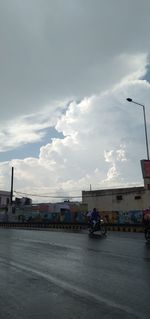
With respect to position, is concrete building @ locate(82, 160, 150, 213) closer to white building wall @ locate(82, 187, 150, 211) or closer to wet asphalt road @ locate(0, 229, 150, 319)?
white building wall @ locate(82, 187, 150, 211)

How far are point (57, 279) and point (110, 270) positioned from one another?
1.70m

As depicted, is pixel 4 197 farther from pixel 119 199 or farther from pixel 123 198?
pixel 123 198

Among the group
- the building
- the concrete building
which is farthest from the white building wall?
the building

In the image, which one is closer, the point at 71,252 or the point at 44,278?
the point at 44,278

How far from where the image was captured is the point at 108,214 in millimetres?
48094

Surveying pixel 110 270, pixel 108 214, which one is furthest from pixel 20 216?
pixel 110 270

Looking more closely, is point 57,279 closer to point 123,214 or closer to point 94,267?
point 94,267

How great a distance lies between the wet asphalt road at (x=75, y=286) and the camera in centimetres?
636

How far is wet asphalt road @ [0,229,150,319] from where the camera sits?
6.36 metres

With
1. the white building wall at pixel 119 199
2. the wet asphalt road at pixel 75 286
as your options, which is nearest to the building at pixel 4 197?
the white building wall at pixel 119 199

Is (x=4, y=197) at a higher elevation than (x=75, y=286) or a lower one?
higher

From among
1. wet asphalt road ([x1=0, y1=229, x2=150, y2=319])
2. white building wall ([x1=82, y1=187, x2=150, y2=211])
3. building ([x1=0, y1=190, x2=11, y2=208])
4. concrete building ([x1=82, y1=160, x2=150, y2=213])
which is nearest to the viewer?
wet asphalt road ([x1=0, y1=229, x2=150, y2=319])

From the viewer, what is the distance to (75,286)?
328 inches

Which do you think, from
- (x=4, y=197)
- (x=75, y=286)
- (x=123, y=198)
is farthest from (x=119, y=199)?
(x=4, y=197)
